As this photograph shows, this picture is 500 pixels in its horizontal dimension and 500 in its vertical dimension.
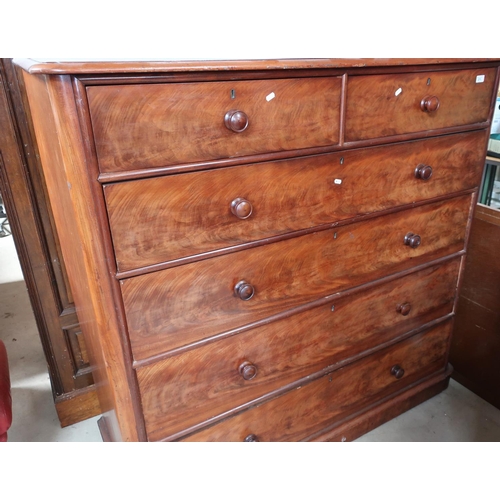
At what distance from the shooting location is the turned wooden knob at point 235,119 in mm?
885

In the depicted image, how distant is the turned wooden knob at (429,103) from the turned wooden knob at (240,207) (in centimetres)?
59

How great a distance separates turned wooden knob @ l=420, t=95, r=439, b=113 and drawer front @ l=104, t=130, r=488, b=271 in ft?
0.31

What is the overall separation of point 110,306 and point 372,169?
76cm

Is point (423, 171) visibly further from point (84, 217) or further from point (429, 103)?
point (84, 217)

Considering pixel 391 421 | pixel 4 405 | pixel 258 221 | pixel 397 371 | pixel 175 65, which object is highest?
pixel 175 65

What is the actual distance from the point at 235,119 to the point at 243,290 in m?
0.41

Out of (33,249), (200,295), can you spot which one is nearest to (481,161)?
(200,295)

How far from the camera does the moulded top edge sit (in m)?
0.72

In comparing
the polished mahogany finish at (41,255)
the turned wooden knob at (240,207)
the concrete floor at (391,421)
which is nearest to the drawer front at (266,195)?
the turned wooden knob at (240,207)

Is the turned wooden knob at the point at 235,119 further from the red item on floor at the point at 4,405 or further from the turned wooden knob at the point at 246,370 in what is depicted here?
the red item on floor at the point at 4,405

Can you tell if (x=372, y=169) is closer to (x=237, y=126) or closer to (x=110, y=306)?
(x=237, y=126)

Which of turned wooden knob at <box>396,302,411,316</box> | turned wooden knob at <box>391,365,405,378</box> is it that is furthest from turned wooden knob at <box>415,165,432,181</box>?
turned wooden knob at <box>391,365,405,378</box>

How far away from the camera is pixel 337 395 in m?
1.44

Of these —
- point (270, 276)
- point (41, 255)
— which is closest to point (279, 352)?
point (270, 276)
